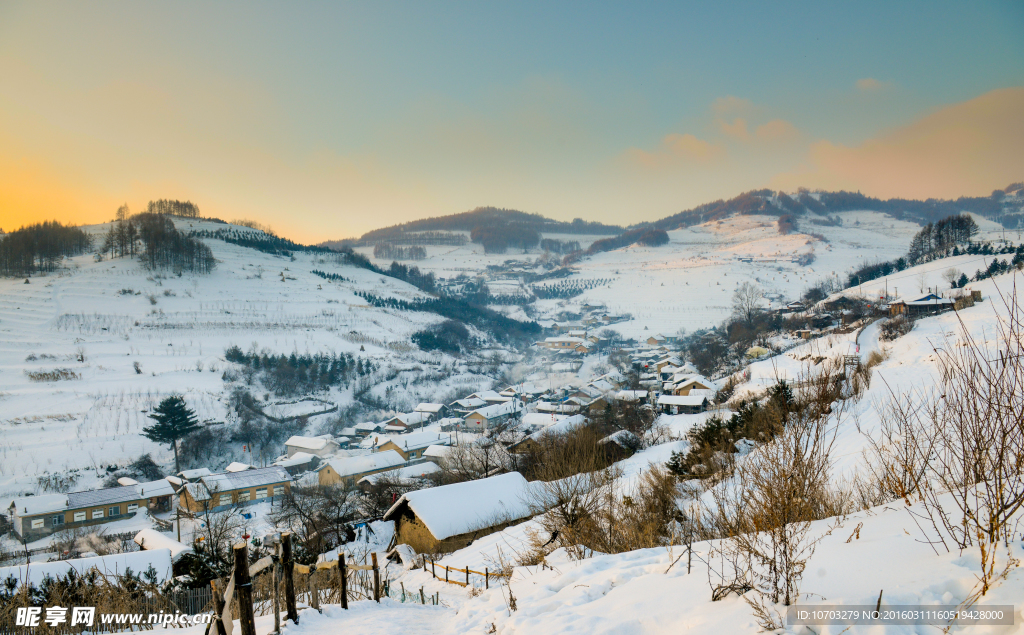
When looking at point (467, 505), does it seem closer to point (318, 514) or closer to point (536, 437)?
point (318, 514)

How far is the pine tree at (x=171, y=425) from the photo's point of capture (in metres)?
33.8

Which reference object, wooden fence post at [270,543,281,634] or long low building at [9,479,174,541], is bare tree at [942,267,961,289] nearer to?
wooden fence post at [270,543,281,634]

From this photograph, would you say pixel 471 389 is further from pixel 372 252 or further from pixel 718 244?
pixel 372 252

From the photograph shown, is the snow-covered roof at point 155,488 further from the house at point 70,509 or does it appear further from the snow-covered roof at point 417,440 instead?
the snow-covered roof at point 417,440

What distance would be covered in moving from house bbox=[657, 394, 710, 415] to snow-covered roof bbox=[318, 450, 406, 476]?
21.5m

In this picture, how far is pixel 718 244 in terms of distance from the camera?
14338 cm

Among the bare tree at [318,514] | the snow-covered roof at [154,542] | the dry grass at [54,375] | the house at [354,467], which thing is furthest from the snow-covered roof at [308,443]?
the dry grass at [54,375]

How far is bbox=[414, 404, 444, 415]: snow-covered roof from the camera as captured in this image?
4666 cm

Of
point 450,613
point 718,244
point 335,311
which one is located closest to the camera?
point 450,613

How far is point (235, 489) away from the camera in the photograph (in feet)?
96.3

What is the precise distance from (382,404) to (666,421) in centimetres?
3195

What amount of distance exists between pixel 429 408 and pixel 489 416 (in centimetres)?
839

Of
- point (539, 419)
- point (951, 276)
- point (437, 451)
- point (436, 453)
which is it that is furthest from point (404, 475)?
point (951, 276)

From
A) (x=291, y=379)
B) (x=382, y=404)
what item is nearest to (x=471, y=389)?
(x=382, y=404)
